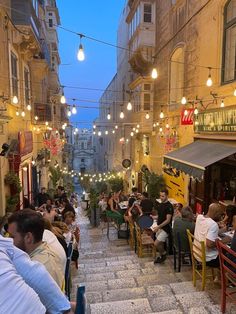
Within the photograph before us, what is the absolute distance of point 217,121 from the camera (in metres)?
8.28

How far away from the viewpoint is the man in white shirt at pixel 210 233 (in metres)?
4.74

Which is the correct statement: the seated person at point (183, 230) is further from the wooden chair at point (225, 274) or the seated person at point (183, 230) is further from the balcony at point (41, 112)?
the balcony at point (41, 112)

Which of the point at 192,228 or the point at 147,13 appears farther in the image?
the point at 147,13

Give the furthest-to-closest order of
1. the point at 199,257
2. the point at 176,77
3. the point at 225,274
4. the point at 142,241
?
the point at 176,77 → the point at 142,241 → the point at 199,257 → the point at 225,274

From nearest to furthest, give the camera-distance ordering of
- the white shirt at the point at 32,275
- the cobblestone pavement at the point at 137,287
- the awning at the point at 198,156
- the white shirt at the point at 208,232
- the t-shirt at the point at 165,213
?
1. the white shirt at the point at 32,275
2. the cobblestone pavement at the point at 137,287
3. the white shirt at the point at 208,232
4. the t-shirt at the point at 165,213
5. the awning at the point at 198,156

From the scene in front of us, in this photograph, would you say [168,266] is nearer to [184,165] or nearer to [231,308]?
[231,308]

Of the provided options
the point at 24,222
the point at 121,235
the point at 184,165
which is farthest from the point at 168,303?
the point at 121,235

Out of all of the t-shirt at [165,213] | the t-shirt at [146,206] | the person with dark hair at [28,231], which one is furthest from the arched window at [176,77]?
the person with dark hair at [28,231]

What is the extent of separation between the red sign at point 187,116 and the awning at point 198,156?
3.10 feet

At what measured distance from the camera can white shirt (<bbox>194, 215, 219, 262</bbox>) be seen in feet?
15.5

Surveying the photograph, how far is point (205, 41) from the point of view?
9133 mm

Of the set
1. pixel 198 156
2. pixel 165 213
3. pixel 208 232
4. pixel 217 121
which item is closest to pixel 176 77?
pixel 217 121

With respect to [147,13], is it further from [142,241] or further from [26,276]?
[26,276]

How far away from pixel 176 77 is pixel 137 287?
10.4 metres
